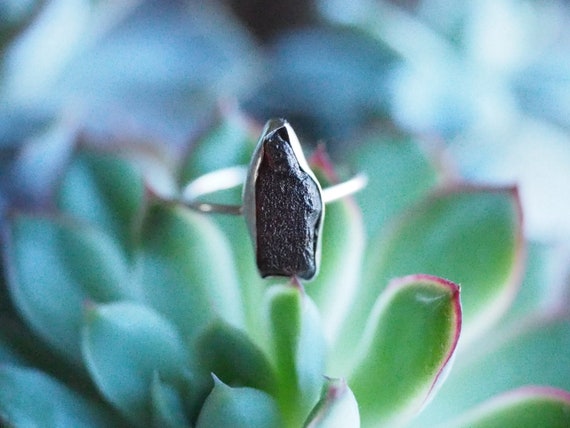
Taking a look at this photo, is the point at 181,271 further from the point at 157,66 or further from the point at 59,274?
the point at 157,66

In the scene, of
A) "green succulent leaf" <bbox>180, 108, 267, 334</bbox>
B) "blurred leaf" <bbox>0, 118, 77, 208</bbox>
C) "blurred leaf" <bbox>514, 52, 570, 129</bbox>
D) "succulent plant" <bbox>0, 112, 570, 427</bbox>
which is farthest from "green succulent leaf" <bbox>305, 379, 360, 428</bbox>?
"blurred leaf" <bbox>514, 52, 570, 129</bbox>

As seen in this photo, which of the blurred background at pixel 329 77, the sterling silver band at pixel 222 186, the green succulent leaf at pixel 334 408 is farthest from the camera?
the blurred background at pixel 329 77

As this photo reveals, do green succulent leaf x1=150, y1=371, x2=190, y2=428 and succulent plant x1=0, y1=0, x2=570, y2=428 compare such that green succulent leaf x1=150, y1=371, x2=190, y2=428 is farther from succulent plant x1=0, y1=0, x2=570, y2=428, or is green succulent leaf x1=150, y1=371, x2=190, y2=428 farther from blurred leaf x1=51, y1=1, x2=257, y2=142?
blurred leaf x1=51, y1=1, x2=257, y2=142

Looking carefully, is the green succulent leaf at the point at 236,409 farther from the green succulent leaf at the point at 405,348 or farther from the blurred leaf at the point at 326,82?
the blurred leaf at the point at 326,82

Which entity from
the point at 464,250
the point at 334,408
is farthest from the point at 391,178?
the point at 334,408

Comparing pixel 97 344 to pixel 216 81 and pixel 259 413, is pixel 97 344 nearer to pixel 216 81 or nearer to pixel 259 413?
pixel 259 413

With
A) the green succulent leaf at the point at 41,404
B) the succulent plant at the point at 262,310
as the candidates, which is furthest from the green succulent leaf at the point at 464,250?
the green succulent leaf at the point at 41,404

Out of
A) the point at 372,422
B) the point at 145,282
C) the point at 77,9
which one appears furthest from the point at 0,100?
the point at 372,422
